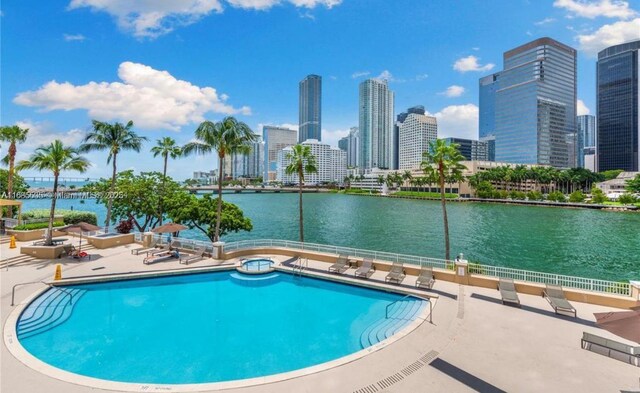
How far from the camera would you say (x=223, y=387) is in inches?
287

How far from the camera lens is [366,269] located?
1641 centimetres

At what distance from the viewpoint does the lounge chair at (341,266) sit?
16766 mm

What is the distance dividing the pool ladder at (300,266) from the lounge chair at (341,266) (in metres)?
Result: 1.65

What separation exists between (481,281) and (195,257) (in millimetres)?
16432

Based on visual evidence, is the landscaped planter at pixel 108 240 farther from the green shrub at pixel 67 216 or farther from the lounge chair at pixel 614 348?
the lounge chair at pixel 614 348

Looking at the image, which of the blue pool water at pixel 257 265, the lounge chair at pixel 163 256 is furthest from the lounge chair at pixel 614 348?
the lounge chair at pixel 163 256

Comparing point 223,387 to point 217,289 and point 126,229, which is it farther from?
point 126,229

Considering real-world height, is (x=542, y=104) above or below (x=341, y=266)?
above

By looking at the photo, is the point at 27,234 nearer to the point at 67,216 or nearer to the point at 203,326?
the point at 67,216

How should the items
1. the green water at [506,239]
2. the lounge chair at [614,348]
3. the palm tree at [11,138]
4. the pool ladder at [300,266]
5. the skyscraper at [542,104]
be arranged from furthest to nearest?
the skyscraper at [542,104], the green water at [506,239], the palm tree at [11,138], the pool ladder at [300,266], the lounge chair at [614,348]

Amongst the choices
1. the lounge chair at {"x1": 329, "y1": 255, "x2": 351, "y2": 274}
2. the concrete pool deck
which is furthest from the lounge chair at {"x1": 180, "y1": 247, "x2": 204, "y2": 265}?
the lounge chair at {"x1": 329, "y1": 255, "x2": 351, "y2": 274}

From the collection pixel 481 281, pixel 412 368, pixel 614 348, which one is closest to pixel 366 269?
pixel 481 281

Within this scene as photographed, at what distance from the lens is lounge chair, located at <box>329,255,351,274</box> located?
55.0 ft

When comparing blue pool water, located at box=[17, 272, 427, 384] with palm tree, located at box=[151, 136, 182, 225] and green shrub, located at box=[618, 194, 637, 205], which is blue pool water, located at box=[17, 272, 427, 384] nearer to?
palm tree, located at box=[151, 136, 182, 225]
